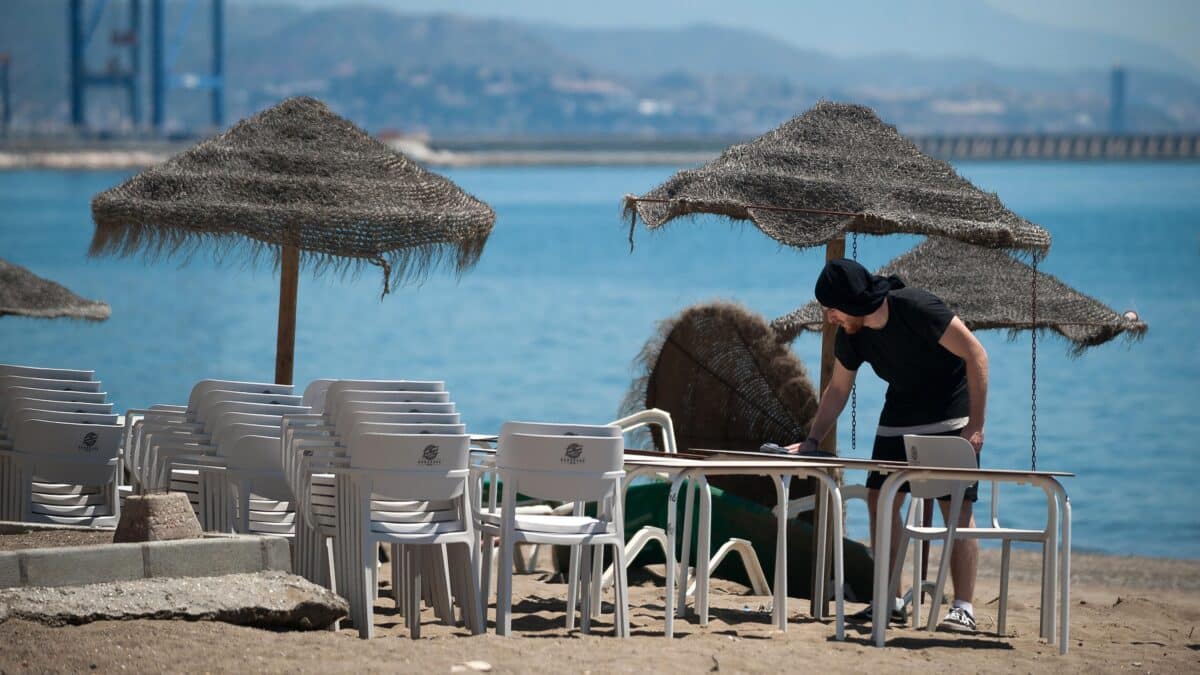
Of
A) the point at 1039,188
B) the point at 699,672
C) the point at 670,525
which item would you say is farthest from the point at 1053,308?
the point at 1039,188

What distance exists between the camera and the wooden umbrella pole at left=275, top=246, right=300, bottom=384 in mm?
8516

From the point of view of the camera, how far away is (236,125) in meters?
8.37

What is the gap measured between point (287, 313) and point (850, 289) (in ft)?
11.5

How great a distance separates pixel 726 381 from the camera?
9.51 meters

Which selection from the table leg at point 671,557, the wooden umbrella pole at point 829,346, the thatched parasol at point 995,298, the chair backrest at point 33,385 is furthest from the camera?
the thatched parasol at point 995,298

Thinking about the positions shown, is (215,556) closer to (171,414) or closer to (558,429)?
(558,429)

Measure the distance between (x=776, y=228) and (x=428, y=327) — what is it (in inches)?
1262

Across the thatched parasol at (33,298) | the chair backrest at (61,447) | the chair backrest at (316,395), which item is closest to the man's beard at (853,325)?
the chair backrest at (316,395)

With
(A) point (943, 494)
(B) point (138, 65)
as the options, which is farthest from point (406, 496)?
(B) point (138, 65)

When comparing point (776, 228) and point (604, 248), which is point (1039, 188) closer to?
point (604, 248)

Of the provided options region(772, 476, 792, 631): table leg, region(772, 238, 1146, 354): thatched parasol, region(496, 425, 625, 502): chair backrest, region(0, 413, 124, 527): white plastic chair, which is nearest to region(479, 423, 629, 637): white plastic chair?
region(496, 425, 625, 502): chair backrest

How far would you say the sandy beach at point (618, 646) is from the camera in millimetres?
4961

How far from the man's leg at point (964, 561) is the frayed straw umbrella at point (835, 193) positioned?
4.28 ft

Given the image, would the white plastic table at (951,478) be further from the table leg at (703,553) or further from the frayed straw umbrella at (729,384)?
the frayed straw umbrella at (729,384)
